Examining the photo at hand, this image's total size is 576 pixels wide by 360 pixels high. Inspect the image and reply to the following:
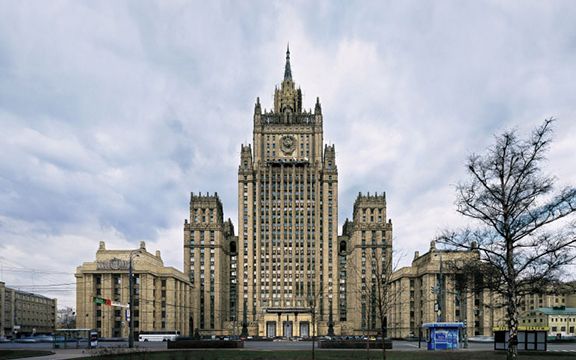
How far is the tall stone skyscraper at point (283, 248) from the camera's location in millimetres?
152500

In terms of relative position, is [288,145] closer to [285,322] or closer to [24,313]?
[285,322]

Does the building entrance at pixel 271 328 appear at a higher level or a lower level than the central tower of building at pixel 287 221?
lower

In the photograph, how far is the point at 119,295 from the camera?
396 ft

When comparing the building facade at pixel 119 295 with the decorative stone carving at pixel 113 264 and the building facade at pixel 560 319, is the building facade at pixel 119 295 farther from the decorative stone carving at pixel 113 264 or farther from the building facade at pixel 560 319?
the building facade at pixel 560 319

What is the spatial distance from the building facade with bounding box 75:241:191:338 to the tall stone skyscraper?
27.2 meters

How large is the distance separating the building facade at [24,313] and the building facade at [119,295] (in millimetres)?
29382

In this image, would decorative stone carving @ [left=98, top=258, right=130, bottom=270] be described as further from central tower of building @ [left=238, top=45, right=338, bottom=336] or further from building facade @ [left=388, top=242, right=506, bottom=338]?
building facade @ [left=388, top=242, right=506, bottom=338]

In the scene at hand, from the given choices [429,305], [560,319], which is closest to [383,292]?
[429,305]

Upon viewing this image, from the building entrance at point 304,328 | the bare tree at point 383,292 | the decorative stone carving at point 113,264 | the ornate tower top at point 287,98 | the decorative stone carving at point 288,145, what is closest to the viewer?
the bare tree at point 383,292

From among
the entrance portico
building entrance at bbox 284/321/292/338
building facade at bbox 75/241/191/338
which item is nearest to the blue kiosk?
building facade at bbox 75/241/191/338

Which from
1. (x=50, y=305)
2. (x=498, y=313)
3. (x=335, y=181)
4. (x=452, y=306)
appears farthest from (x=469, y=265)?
(x=50, y=305)

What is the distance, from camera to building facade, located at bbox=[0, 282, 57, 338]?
5891 inches

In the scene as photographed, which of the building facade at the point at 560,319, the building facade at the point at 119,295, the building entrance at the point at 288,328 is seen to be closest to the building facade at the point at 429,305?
the building entrance at the point at 288,328

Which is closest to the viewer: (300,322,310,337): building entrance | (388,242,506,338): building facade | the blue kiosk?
the blue kiosk
